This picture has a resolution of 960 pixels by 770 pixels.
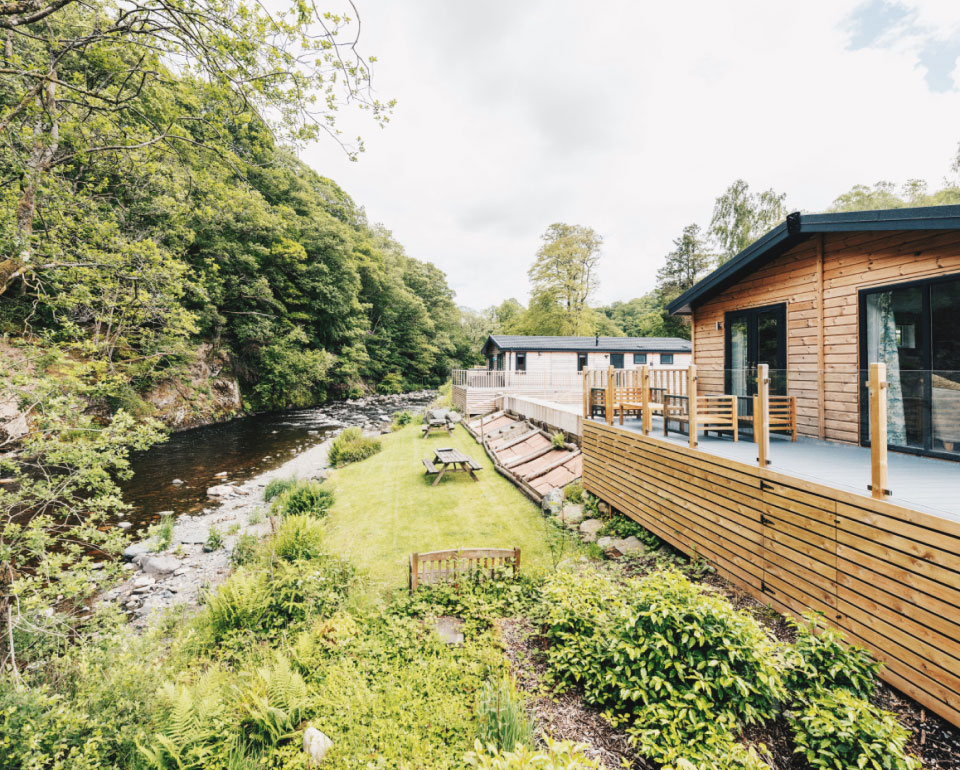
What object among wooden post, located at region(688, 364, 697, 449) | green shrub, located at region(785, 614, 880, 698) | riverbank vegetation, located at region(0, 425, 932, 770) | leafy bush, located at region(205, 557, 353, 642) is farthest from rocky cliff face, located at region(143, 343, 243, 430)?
green shrub, located at region(785, 614, 880, 698)

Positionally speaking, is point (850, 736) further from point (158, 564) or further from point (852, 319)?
point (158, 564)

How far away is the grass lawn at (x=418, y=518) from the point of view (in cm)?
686

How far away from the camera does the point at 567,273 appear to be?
34656 millimetres

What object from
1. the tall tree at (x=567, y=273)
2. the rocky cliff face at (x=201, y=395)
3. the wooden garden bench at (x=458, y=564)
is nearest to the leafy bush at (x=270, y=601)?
the wooden garden bench at (x=458, y=564)

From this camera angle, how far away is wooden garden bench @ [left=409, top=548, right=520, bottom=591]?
18.0 feet

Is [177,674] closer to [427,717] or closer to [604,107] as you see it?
[427,717]

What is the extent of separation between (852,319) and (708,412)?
7.87ft

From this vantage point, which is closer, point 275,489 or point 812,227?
point 812,227

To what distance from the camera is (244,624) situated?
16.6ft

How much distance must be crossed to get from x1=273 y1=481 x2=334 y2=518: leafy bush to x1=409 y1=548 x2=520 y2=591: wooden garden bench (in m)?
4.46

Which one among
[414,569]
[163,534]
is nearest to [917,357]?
[414,569]

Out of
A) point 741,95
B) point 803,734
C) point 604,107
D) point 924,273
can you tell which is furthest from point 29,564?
point 741,95

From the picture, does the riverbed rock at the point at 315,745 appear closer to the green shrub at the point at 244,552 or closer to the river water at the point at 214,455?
the green shrub at the point at 244,552

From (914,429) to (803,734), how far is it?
3.38 m
